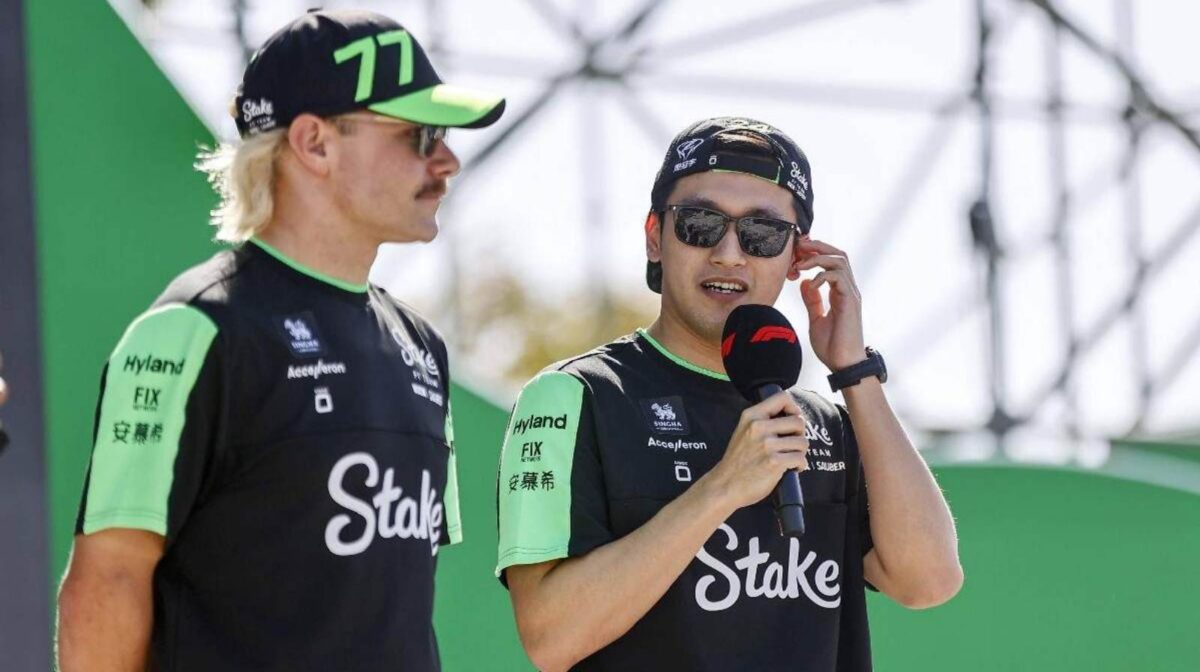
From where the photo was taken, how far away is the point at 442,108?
122 inches

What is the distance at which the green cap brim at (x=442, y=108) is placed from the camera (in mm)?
3082

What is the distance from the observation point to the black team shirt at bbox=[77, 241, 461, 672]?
2.82 meters

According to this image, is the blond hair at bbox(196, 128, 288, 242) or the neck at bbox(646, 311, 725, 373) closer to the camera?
the blond hair at bbox(196, 128, 288, 242)

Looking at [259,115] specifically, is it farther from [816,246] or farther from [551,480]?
[816,246]

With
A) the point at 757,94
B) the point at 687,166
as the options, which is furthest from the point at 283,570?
the point at 757,94

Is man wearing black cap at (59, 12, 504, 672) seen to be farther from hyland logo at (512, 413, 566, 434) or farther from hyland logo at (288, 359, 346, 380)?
hyland logo at (512, 413, 566, 434)

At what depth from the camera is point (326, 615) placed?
290 centimetres

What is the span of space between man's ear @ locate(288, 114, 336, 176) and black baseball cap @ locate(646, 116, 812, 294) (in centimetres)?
71

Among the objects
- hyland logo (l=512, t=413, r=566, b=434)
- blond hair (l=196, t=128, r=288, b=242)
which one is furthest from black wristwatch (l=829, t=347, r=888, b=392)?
blond hair (l=196, t=128, r=288, b=242)

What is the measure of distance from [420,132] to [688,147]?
0.59m

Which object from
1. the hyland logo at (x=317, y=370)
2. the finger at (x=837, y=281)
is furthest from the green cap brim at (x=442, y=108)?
the finger at (x=837, y=281)

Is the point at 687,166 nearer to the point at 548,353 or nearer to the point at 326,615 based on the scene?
the point at 326,615

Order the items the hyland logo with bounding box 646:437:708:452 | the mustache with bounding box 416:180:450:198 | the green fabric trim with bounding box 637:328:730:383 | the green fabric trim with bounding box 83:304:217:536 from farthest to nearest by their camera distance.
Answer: the green fabric trim with bounding box 637:328:730:383, the hyland logo with bounding box 646:437:708:452, the mustache with bounding box 416:180:450:198, the green fabric trim with bounding box 83:304:217:536

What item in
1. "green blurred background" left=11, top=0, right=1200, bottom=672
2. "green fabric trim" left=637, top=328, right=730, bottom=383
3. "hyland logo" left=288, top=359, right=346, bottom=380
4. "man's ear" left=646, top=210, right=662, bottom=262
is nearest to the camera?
"hyland logo" left=288, top=359, right=346, bottom=380
